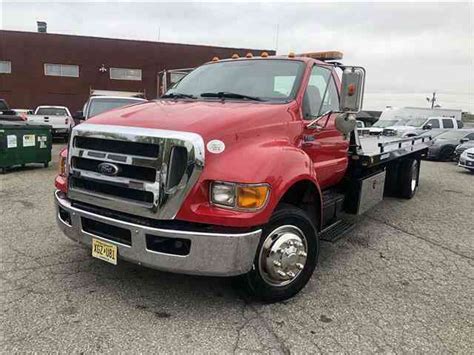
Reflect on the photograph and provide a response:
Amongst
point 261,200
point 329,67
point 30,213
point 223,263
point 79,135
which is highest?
point 329,67

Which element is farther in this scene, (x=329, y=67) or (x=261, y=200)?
(x=329, y=67)

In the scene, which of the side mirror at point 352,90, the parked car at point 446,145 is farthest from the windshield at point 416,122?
the side mirror at point 352,90

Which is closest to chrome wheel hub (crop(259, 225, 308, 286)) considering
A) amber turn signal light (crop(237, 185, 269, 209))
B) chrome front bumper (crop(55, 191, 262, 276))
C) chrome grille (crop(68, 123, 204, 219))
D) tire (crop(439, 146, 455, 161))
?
chrome front bumper (crop(55, 191, 262, 276))

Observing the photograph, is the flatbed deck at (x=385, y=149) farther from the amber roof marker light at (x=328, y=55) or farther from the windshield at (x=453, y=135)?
the windshield at (x=453, y=135)

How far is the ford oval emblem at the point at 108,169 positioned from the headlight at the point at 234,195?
79 cm

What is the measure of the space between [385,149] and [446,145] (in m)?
12.4

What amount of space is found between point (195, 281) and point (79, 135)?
167 centimetres

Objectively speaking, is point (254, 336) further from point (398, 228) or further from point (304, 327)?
point (398, 228)

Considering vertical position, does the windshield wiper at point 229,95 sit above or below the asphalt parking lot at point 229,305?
above

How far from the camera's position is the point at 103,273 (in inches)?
165

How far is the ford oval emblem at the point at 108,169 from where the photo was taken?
3406 millimetres

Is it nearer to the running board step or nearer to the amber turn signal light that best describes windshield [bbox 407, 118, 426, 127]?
the running board step

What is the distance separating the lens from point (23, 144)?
10648mm

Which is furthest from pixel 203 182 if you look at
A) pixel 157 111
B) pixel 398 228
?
pixel 398 228
